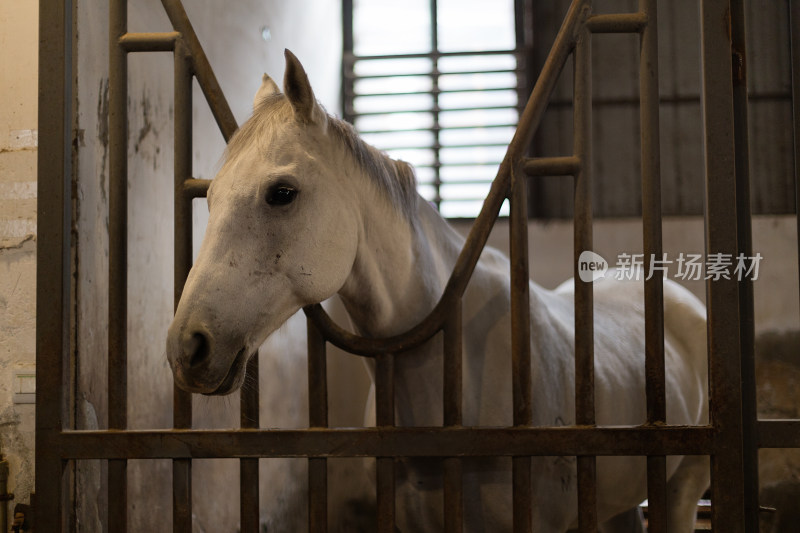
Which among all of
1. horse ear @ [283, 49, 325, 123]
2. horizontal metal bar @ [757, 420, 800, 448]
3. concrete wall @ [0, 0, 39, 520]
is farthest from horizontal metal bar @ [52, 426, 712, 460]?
horse ear @ [283, 49, 325, 123]

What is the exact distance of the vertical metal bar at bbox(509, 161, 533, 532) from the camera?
3.85 feet

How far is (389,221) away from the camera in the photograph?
1284mm

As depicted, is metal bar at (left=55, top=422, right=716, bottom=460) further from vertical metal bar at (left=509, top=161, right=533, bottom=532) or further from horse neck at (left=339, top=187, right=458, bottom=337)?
horse neck at (left=339, top=187, right=458, bottom=337)

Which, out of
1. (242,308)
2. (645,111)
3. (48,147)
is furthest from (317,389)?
(645,111)

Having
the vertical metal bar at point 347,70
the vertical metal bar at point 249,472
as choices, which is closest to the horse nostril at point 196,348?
the vertical metal bar at point 249,472

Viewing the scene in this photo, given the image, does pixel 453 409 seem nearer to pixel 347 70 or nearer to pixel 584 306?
pixel 584 306

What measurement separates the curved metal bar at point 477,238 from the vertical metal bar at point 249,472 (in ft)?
0.57

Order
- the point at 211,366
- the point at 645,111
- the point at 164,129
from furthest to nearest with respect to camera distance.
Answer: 1. the point at 164,129
2. the point at 645,111
3. the point at 211,366

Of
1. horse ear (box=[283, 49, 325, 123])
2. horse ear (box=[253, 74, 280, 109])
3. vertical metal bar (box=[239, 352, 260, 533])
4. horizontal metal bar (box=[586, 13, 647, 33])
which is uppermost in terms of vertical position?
horizontal metal bar (box=[586, 13, 647, 33])

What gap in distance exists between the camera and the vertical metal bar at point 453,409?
1.19 meters

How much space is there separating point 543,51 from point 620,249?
1257mm

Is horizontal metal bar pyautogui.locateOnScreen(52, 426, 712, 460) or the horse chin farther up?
the horse chin

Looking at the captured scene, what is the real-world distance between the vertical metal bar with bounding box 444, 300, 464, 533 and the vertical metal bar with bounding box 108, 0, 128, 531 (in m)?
0.62

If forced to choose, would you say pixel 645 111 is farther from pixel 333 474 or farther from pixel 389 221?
pixel 333 474
